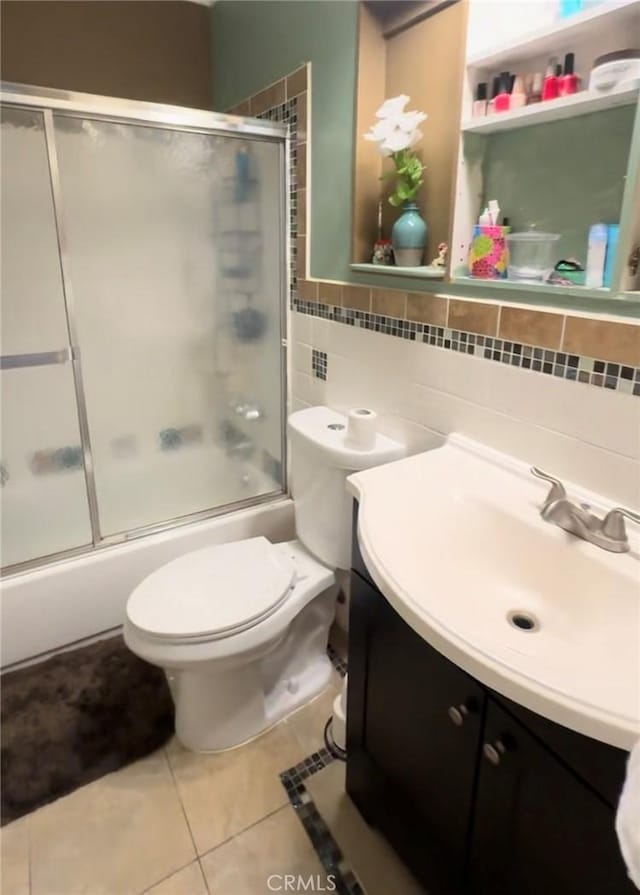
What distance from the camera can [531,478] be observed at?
1.09 m

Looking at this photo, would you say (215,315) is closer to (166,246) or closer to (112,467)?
(166,246)

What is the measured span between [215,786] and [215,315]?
144 centimetres

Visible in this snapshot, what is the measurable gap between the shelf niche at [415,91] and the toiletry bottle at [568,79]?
0.70 ft

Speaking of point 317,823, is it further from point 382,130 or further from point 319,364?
point 382,130

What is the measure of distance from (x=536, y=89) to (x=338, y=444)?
86 centimetres

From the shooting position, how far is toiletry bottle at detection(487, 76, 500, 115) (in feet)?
3.53

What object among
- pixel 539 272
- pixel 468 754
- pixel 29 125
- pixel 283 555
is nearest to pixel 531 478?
pixel 539 272

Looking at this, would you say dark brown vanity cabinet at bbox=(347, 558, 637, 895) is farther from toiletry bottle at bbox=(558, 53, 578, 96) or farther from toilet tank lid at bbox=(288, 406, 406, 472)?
toiletry bottle at bbox=(558, 53, 578, 96)

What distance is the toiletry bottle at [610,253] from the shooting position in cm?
91

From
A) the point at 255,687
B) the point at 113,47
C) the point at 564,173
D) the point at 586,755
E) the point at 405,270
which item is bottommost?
the point at 255,687

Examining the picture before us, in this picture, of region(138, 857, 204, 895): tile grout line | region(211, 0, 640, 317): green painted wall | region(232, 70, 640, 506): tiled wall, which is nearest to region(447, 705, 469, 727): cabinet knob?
region(232, 70, 640, 506): tiled wall

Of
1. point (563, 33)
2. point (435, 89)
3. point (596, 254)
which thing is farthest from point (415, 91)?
point (596, 254)

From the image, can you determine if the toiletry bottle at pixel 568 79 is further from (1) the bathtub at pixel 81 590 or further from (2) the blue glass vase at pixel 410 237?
(1) the bathtub at pixel 81 590

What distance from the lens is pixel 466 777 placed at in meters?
0.87
